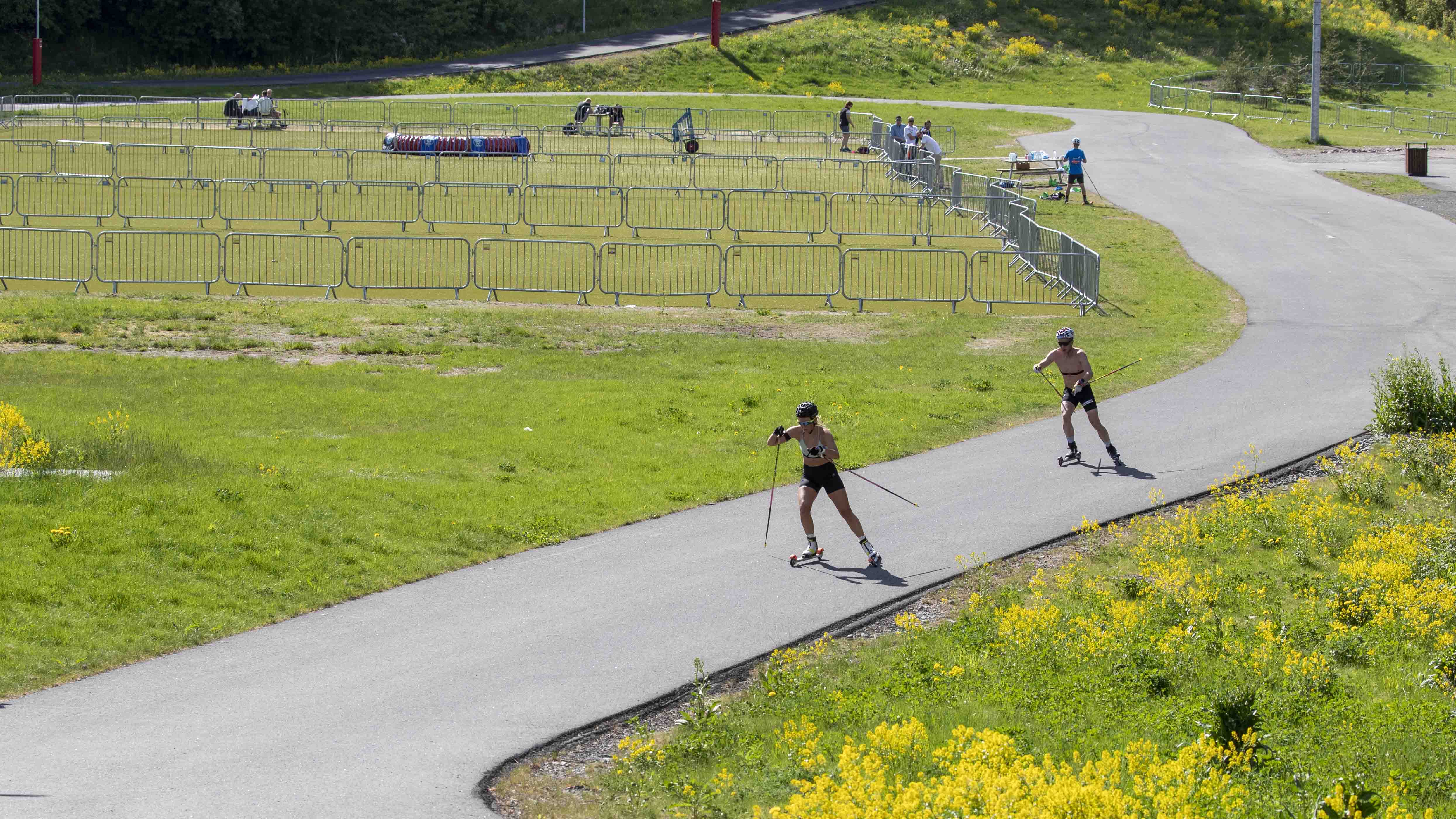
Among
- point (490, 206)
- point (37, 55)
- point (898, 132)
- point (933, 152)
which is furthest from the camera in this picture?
point (37, 55)

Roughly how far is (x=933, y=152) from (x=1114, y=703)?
3014 centimetres

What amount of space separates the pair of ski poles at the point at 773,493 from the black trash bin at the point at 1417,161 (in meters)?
31.8

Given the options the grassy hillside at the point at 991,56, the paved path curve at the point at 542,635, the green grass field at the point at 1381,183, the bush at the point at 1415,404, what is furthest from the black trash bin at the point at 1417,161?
the bush at the point at 1415,404

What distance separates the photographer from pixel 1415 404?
1823 cm

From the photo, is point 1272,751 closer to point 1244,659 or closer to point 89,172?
point 1244,659

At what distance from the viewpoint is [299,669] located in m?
11.0

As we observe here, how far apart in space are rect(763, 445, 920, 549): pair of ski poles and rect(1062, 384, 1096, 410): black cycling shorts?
292cm

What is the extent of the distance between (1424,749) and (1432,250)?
26373 mm

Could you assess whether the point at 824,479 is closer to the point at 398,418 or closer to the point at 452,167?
the point at 398,418

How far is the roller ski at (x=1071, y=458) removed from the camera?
17391mm

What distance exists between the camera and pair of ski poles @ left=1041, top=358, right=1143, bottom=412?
19.8 m

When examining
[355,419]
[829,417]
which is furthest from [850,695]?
[355,419]

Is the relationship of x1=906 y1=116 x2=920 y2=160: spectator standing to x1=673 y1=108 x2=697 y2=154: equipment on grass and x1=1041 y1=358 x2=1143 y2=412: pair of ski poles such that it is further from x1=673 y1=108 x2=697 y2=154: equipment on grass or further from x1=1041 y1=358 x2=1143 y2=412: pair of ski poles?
x1=1041 y1=358 x2=1143 y2=412: pair of ski poles

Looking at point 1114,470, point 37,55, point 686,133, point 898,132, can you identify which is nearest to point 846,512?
point 1114,470
